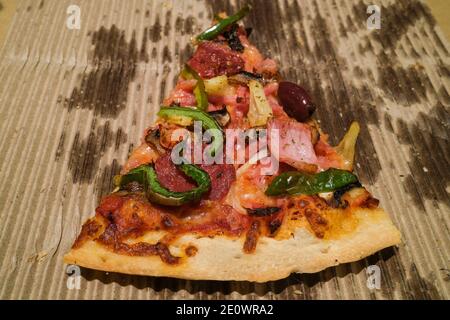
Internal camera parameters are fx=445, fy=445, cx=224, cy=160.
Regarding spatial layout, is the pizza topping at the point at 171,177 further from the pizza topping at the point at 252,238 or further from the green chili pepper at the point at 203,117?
the pizza topping at the point at 252,238

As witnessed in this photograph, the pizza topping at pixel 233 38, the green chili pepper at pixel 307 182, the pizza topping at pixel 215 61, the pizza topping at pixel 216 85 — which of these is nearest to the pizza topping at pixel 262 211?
the green chili pepper at pixel 307 182

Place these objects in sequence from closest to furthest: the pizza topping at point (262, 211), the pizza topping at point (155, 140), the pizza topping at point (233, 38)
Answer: the pizza topping at point (262, 211)
the pizza topping at point (155, 140)
the pizza topping at point (233, 38)

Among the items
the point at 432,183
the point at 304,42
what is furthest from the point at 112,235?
the point at 304,42

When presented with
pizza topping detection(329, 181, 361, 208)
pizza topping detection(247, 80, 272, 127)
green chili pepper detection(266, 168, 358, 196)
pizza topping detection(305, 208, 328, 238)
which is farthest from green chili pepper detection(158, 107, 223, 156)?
pizza topping detection(329, 181, 361, 208)

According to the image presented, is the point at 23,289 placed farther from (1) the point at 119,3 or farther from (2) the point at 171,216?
(1) the point at 119,3

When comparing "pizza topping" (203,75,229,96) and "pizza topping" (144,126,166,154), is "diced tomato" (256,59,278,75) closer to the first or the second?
"pizza topping" (203,75,229,96)

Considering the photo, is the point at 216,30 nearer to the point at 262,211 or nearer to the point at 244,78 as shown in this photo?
the point at 244,78

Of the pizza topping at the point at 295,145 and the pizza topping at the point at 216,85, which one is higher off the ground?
the pizza topping at the point at 216,85

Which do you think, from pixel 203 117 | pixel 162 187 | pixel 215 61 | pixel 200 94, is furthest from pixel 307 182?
pixel 215 61
